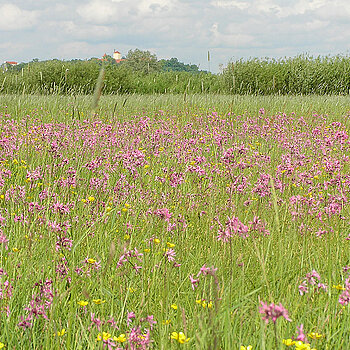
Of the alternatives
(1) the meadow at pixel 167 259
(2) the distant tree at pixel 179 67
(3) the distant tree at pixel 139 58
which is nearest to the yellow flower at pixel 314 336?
(1) the meadow at pixel 167 259

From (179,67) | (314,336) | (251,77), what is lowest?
(314,336)

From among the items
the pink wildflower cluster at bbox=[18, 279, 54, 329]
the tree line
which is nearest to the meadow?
the pink wildflower cluster at bbox=[18, 279, 54, 329]

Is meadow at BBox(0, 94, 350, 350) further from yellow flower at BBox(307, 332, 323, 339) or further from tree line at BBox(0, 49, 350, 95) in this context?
tree line at BBox(0, 49, 350, 95)

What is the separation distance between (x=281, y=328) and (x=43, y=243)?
55.7 inches

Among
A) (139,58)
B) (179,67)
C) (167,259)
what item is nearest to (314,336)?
(167,259)

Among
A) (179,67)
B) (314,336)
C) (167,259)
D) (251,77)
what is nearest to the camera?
(314,336)

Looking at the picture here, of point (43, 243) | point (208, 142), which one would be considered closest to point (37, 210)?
point (43, 243)

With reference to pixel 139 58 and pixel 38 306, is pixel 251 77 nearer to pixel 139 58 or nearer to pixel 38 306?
pixel 38 306

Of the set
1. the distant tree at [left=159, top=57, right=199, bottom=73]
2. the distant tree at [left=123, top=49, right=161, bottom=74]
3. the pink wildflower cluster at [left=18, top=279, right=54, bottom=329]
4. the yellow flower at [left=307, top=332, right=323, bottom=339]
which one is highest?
the distant tree at [left=123, top=49, right=161, bottom=74]

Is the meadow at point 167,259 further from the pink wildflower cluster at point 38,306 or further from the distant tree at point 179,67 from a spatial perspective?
the distant tree at point 179,67

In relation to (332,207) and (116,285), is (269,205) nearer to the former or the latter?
(332,207)

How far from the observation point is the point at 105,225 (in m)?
3.07

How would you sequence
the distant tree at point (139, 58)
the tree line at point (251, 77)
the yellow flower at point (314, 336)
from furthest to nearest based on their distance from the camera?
the distant tree at point (139, 58) → the tree line at point (251, 77) → the yellow flower at point (314, 336)

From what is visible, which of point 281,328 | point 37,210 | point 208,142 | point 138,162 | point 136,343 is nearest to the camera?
point 136,343
